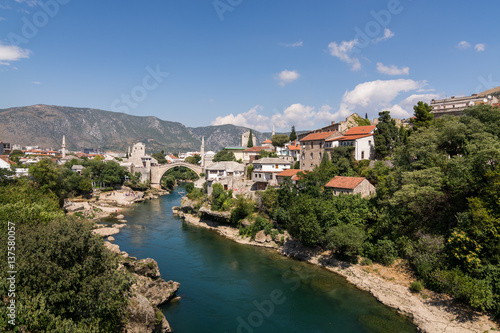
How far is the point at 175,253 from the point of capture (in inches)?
1176

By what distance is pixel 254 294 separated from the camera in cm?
2148

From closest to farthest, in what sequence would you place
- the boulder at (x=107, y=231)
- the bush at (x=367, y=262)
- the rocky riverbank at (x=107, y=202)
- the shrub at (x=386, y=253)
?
the shrub at (x=386, y=253) < the bush at (x=367, y=262) < the boulder at (x=107, y=231) < the rocky riverbank at (x=107, y=202)

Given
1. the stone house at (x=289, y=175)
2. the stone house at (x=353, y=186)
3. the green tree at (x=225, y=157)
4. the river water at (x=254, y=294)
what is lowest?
the river water at (x=254, y=294)

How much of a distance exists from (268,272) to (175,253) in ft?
34.2

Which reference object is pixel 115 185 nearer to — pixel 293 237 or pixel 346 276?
pixel 293 237

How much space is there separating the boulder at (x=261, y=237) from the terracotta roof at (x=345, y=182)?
8.99 metres

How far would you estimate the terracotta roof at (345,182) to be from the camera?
1190 inches

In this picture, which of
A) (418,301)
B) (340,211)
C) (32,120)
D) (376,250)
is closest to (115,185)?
(340,211)

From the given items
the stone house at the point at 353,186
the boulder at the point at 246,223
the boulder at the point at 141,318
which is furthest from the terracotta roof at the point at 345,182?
the boulder at the point at 141,318

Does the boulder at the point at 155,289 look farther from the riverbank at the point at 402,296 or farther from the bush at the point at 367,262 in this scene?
the bush at the point at 367,262

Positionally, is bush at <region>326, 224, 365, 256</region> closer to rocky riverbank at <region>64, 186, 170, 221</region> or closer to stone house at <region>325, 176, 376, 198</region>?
stone house at <region>325, 176, 376, 198</region>

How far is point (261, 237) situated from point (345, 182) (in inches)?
438

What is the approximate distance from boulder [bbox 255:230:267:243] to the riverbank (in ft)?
8.04

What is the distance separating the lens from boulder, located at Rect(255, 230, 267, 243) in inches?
1283
